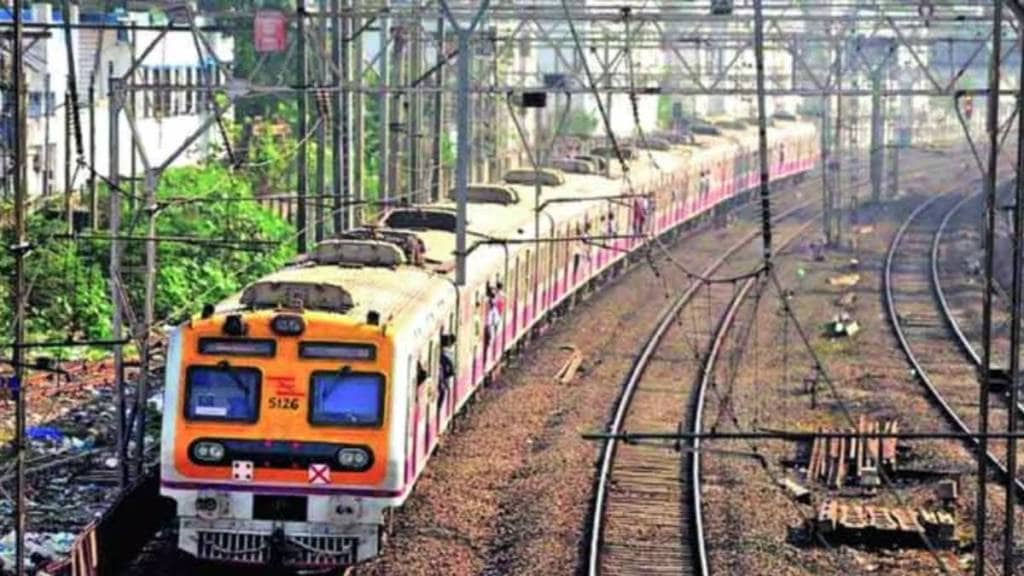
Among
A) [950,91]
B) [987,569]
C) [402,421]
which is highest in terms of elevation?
[950,91]

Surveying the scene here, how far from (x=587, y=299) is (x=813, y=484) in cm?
1507

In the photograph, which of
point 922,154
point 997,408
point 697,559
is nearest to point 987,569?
point 697,559

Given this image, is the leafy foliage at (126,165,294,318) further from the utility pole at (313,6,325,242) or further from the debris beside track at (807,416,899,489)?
the debris beside track at (807,416,899,489)

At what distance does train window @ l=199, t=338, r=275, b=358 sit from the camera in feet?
48.2

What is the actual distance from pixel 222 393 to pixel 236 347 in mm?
345

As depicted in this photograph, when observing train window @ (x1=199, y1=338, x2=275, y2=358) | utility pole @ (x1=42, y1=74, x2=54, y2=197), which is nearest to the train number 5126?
train window @ (x1=199, y1=338, x2=275, y2=358)

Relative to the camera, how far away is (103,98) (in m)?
41.9

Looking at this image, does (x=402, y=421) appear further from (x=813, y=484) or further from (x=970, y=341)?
(x=970, y=341)

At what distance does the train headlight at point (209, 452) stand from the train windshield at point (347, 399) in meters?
0.68

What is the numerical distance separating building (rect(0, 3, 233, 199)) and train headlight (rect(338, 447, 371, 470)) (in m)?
15.3

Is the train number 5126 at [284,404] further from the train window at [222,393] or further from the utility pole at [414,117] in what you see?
the utility pole at [414,117]

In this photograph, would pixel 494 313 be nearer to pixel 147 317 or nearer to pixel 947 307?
pixel 147 317

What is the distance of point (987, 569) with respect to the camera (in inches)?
639

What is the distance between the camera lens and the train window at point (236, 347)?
14703 mm
